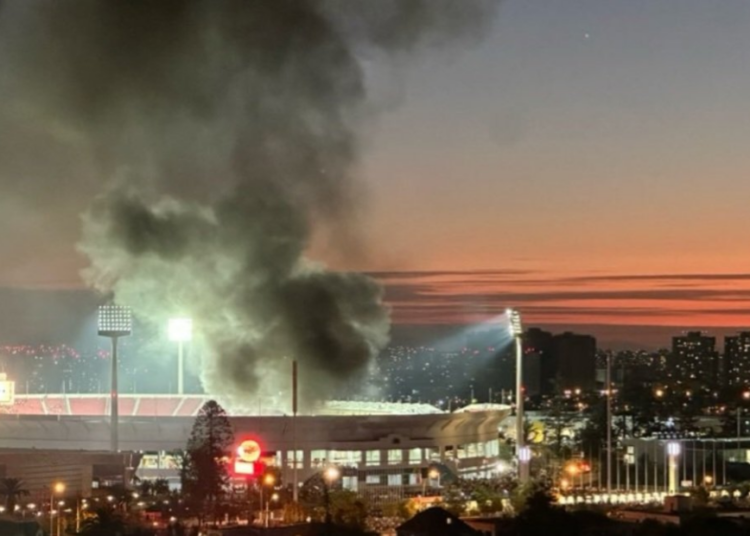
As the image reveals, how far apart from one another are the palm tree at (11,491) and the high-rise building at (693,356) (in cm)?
9101

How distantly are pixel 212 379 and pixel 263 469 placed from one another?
1606 cm

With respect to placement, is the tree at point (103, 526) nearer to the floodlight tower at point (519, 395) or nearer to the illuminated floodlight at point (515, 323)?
the floodlight tower at point (519, 395)

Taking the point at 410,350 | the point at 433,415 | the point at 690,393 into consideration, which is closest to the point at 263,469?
the point at 433,415

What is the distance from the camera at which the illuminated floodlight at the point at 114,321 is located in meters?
38.5

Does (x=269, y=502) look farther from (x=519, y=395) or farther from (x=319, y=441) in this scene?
(x=319, y=441)

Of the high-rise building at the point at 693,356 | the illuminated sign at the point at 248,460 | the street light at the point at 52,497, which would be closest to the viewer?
the street light at the point at 52,497

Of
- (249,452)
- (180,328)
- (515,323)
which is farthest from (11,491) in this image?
(180,328)

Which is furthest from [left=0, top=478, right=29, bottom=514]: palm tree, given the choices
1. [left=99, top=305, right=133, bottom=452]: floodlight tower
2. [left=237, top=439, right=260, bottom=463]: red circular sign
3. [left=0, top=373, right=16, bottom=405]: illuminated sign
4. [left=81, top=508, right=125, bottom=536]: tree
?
[left=0, top=373, right=16, bottom=405]: illuminated sign

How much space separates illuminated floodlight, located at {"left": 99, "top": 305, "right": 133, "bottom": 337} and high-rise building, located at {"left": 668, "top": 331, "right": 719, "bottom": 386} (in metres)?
80.6

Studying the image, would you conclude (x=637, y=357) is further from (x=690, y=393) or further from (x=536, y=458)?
(x=536, y=458)

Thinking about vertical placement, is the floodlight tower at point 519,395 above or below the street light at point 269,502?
above

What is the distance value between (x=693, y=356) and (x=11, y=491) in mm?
98255

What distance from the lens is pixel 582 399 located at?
250 feet

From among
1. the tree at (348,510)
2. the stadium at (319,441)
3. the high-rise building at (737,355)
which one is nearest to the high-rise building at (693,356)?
the high-rise building at (737,355)
